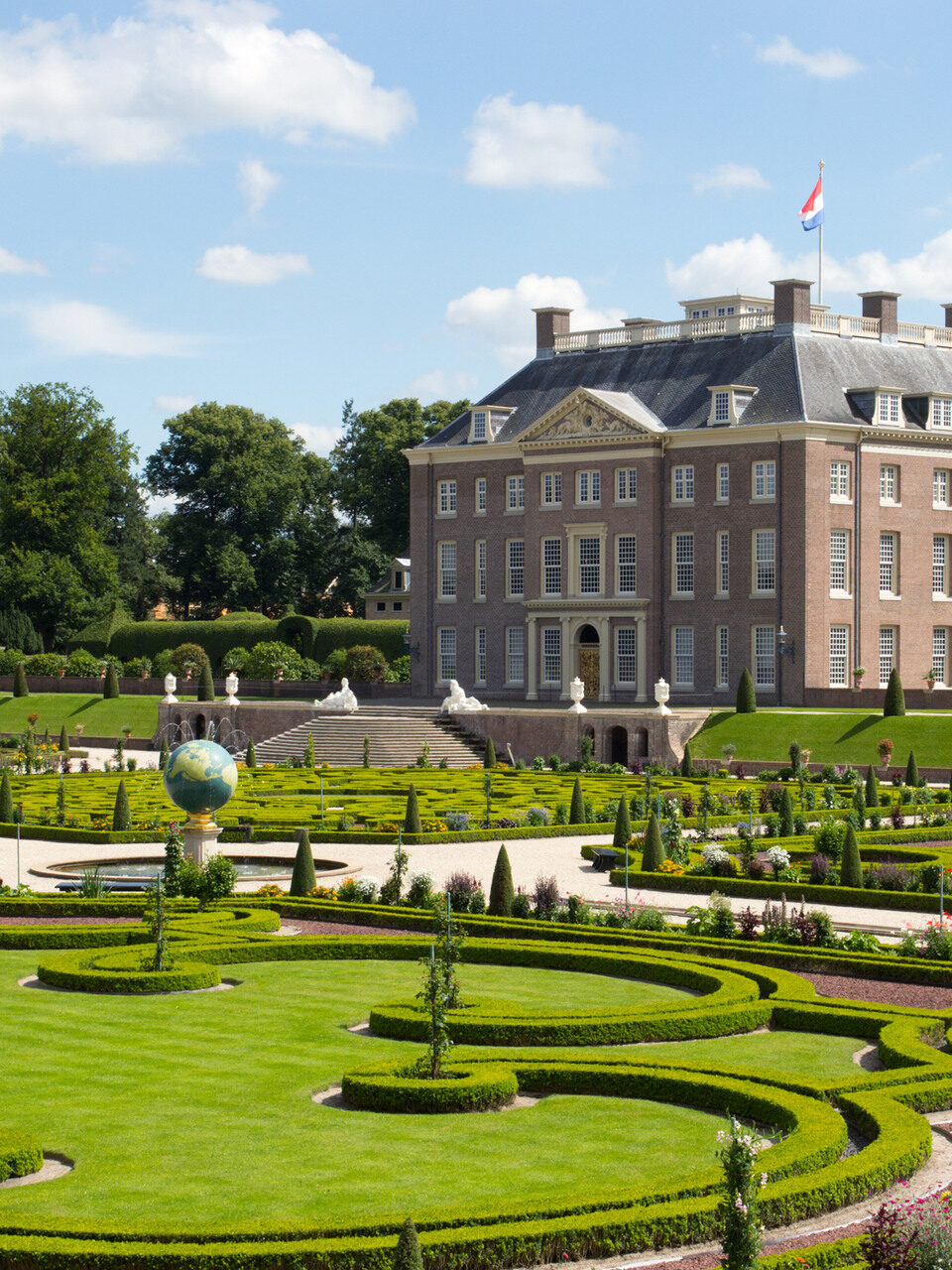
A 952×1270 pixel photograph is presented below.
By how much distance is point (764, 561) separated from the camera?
64.8 metres

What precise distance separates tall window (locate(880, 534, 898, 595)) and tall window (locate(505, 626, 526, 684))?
1478 cm

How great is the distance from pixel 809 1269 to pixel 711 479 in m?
57.3

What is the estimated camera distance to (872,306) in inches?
2719

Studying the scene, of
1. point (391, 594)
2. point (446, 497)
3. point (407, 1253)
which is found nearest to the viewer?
point (407, 1253)

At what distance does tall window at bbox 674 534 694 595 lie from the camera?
67062 millimetres

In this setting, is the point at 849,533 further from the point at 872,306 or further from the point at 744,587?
the point at 872,306

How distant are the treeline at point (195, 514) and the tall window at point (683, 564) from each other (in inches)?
1305

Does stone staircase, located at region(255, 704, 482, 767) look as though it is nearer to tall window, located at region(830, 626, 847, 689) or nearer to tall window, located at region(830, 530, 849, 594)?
tall window, located at region(830, 626, 847, 689)

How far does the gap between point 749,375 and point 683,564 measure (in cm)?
745

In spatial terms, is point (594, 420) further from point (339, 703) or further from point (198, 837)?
point (198, 837)

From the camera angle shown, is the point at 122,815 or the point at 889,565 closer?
the point at 122,815

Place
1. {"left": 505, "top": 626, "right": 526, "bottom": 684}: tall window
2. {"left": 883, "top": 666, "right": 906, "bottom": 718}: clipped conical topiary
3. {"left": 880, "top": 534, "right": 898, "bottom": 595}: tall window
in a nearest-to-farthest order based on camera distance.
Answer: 1. {"left": 883, "top": 666, "right": 906, "bottom": 718}: clipped conical topiary
2. {"left": 880, "top": 534, "right": 898, "bottom": 595}: tall window
3. {"left": 505, "top": 626, "right": 526, "bottom": 684}: tall window

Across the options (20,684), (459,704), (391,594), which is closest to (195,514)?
(391,594)

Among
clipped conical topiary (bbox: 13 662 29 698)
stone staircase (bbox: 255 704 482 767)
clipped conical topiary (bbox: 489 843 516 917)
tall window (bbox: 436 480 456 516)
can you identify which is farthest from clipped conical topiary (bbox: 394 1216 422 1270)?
clipped conical topiary (bbox: 13 662 29 698)
